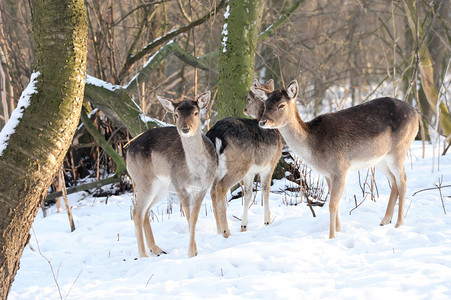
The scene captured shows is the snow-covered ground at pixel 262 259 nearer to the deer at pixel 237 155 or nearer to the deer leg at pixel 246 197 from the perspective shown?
the deer leg at pixel 246 197

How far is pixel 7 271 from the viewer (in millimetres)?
3771

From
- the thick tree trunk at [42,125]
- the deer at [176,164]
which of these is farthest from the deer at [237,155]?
the thick tree trunk at [42,125]

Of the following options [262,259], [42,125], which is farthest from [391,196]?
[42,125]

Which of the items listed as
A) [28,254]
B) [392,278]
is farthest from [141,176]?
[392,278]

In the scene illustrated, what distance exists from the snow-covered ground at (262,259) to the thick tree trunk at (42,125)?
825 mm

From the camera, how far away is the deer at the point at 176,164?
217 inches

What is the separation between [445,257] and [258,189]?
4687 millimetres

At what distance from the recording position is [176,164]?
222 inches

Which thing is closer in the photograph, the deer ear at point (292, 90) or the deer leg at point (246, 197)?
the deer ear at point (292, 90)

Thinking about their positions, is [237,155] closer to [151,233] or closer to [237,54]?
[151,233]

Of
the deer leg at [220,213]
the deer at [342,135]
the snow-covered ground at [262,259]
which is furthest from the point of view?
the deer leg at [220,213]

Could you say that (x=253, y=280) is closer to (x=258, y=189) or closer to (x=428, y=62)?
(x=258, y=189)

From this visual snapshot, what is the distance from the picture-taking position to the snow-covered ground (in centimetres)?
407

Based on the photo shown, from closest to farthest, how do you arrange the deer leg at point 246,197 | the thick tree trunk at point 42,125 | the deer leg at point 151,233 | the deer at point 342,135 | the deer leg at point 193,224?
the thick tree trunk at point 42,125 → the deer leg at point 193,224 → the deer at point 342,135 → the deer leg at point 151,233 → the deer leg at point 246,197
